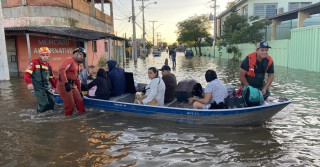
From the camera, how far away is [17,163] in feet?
14.3

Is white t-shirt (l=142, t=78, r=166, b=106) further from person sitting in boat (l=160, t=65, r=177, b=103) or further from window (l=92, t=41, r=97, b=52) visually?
window (l=92, t=41, r=97, b=52)

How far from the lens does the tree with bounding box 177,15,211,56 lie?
181 ft

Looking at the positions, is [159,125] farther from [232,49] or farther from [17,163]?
[232,49]

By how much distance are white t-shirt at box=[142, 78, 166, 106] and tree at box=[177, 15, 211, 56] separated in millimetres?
49918

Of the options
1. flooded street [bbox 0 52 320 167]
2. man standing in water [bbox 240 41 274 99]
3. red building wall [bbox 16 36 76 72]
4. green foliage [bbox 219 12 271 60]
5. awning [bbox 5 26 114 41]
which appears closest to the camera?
flooded street [bbox 0 52 320 167]

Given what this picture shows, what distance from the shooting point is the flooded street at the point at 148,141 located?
14.4ft

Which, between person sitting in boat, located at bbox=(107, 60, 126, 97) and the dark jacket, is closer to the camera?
the dark jacket

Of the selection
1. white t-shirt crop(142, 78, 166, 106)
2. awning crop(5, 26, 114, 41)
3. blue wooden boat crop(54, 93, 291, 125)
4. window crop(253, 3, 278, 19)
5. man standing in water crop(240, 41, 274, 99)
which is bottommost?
blue wooden boat crop(54, 93, 291, 125)

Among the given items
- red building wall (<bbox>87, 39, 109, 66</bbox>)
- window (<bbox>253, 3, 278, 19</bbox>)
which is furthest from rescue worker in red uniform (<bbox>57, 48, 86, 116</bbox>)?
window (<bbox>253, 3, 278, 19</bbox>)

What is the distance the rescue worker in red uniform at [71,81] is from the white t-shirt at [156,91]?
193 cm

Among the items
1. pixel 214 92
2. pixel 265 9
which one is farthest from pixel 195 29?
pixel 214 92

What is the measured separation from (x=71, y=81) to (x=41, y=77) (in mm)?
802

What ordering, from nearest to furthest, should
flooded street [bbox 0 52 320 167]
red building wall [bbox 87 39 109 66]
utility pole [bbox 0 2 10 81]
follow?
1. flooded street [bbox 0 52 320 167]
2. utility pole [bbox 0 2 10 81]
3. red building wall [bbox 87 39 109 66]

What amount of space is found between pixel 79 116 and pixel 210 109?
3.58 metres
